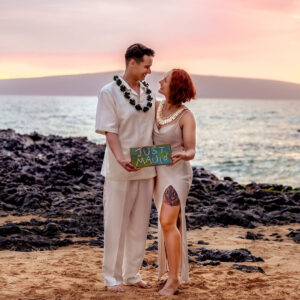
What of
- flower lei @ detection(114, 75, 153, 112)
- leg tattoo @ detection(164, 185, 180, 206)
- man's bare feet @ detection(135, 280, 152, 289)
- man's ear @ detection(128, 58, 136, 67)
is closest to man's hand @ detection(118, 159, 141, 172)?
leg tattoo @ detection(164, 185, 180, 206)

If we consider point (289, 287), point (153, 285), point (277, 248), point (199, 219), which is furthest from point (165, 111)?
point (199, 219)

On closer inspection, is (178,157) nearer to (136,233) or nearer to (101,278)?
(136,233)

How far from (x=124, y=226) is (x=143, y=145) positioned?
94 cm

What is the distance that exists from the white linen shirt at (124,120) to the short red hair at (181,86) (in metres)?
0.30

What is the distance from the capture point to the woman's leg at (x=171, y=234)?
604cm

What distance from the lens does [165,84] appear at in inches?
240

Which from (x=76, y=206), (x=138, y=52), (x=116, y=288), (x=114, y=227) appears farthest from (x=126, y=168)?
(x=76, y=206)

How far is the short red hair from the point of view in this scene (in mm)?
5992

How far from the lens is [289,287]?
673cm

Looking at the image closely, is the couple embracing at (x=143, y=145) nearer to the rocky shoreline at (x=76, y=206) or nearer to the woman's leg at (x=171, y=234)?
the woman's leg at (x=171, y=234)

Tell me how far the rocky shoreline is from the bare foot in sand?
7.24 ft

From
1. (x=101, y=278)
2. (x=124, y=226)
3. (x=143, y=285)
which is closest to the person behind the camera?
(x=124, y=226)

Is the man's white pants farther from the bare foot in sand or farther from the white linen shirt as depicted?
the bare foot in sand

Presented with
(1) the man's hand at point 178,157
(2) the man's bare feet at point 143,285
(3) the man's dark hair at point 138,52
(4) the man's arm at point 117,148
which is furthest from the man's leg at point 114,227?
(3) the man's dark hair at point 138,52
